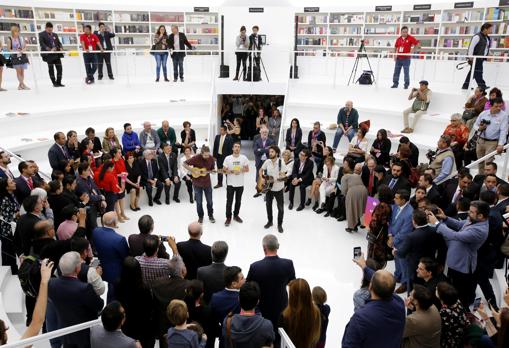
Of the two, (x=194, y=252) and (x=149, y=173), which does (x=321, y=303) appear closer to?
(x=194, y=252)

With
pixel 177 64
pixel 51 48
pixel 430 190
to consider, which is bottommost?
pixel 430 190

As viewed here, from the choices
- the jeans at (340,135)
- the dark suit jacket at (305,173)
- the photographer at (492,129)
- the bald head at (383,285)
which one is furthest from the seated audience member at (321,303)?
the jeans at (340,135)

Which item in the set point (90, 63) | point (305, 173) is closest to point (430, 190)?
point (305, 173)

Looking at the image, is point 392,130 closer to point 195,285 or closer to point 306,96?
point 306,96

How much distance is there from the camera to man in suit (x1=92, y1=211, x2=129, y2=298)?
3848 millimetres

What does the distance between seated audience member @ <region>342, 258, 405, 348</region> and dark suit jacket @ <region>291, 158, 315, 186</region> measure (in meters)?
4.45

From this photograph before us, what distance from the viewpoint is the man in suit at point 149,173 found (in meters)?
7.03

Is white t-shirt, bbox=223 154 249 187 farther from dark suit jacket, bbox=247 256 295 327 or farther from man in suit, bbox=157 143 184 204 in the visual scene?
dark suit jacket, bbox=247 256 295 327

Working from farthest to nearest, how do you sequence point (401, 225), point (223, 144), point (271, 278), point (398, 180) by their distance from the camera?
1. point (223, 144)
2. point (398, 180)
3. point (401, 225)
4. point (271, 278)

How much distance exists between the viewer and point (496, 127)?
5.94 metres

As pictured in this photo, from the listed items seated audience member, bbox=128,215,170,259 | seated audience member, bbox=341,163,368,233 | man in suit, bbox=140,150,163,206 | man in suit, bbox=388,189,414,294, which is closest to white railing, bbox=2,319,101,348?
seated audience member, bbox=128,215,170,259

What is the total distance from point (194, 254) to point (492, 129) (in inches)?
184

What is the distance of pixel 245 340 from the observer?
259 centimetres

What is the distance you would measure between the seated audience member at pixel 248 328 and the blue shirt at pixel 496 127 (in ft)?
15.7
